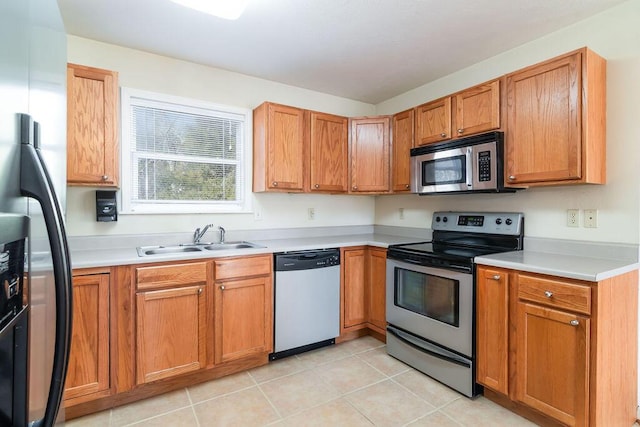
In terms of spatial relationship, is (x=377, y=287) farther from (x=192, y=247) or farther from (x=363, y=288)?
(x=192, y=247)

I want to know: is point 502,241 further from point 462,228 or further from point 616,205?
point 616,205

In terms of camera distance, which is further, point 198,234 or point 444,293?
point 198,234

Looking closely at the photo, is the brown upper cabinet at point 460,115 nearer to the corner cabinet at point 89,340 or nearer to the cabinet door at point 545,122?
the cabinet door at point 545,122

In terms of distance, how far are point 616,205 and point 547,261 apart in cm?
57

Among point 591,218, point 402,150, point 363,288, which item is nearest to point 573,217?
point 591,218

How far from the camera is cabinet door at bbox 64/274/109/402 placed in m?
1.91

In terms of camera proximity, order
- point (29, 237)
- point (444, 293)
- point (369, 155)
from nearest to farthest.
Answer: point (29, 237) < point (444, 293) < point (369, 155)

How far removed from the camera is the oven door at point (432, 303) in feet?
7.13

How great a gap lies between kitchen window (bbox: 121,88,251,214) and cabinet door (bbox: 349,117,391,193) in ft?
3.43

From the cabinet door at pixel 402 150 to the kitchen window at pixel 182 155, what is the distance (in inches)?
55.9

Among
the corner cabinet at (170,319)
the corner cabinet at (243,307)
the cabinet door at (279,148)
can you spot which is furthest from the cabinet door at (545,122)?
the corner cabinet at (170,319)

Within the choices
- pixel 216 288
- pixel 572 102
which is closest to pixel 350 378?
pixel 216 288

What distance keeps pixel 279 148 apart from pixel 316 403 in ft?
6.57

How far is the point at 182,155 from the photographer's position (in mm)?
2840
